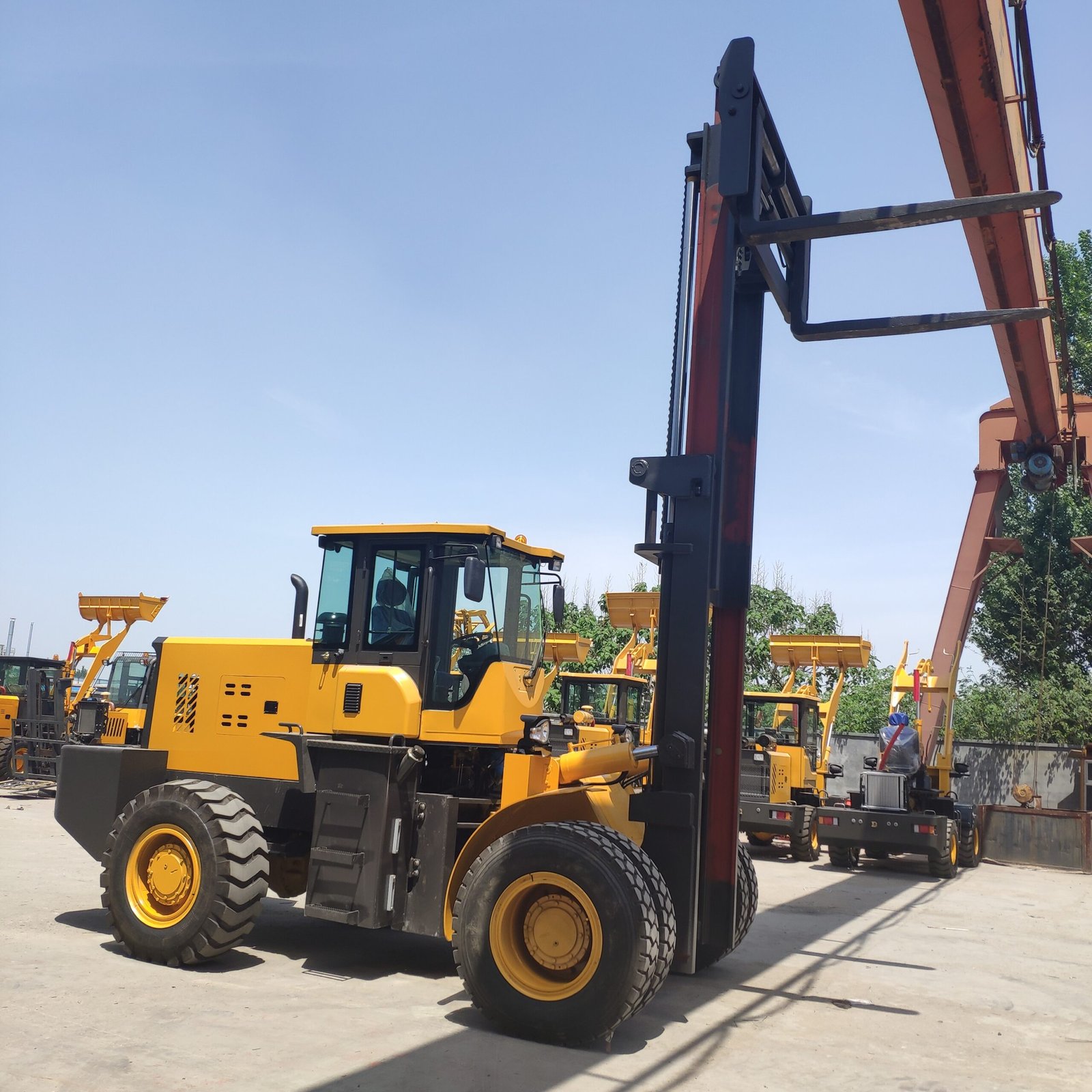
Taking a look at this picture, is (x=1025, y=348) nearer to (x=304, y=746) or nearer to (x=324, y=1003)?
(x=304, y=746)

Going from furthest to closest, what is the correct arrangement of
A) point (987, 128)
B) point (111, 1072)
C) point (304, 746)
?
point (987, 128) → point (304, 746) → point (111, 1072)

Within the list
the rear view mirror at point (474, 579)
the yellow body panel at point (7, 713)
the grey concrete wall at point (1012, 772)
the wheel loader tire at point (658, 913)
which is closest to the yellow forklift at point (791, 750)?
the grey concrete wall at point (1012, 772)

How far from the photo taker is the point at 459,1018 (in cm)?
558

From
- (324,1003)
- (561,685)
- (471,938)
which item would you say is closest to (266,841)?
(324,1003)

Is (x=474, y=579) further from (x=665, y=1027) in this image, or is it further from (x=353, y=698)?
(x=665, y=1027)

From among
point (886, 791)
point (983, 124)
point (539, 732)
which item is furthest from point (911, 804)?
point (539, 732)

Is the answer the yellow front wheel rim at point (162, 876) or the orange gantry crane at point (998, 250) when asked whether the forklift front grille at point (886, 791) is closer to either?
the orange gantry crane at point (998, 250)

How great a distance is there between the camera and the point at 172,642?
7785mm

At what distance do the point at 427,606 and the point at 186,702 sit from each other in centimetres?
217

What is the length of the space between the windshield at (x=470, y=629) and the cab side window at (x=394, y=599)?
18 centimetres

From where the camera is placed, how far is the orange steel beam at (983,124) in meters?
8.20

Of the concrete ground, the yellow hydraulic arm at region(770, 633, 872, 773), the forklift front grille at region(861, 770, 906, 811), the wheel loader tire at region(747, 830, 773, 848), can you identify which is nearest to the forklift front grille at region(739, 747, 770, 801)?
the wheel loader tire at region(747, 830, 773, 848)

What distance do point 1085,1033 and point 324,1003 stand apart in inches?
169

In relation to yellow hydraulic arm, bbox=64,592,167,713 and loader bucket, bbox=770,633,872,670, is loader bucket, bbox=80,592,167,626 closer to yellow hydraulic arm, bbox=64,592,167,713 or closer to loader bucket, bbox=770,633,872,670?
yellow hydraulic arm, bbox=64,592,167,713
